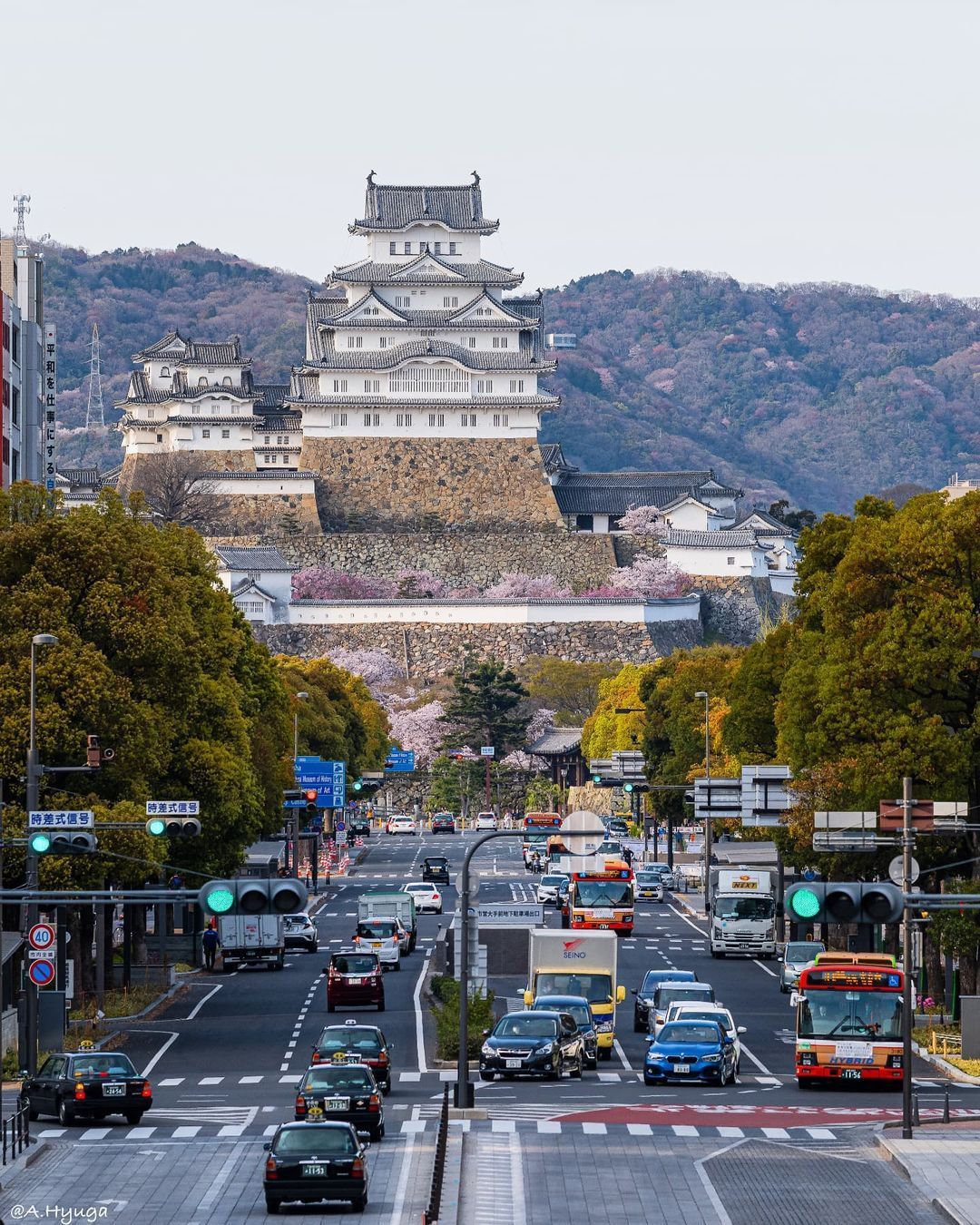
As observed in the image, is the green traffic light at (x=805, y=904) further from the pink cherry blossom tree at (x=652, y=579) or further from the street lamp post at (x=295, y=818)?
the pink cherry blossom tree at (x=652, y=579)

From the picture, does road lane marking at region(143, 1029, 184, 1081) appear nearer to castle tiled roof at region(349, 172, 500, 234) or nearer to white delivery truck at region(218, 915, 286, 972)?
white delivery truck at region(218, 915, 286, 972)

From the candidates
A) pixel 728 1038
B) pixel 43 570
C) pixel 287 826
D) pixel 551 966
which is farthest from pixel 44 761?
pixel 287 826

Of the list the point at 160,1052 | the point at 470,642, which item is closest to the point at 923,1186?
the point at 160,1052

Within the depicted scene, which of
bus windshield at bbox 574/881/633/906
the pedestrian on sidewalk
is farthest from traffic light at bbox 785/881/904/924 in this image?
bus windshield at bbox 574/881/633/906

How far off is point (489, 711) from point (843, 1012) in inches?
3996

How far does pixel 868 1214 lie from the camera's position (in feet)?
98.3

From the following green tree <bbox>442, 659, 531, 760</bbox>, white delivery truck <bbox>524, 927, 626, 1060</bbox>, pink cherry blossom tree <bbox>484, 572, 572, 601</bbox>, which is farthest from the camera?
pink cherry blossom tree <bbox>484, 572, 572, 601</bbox>

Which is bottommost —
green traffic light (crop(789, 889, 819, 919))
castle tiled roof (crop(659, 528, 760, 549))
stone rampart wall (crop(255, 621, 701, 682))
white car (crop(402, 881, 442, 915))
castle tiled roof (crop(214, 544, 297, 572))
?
white car (crop(402, 881, 442, 915))

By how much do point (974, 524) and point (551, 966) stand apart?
44.3ft

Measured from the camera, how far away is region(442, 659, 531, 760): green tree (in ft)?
Result: 474

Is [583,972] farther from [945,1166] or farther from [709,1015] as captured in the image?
[945,1166]

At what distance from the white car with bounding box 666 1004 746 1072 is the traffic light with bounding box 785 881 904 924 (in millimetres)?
16135

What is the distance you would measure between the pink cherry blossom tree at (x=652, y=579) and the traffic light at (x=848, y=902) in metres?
131

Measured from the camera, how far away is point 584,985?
Result: 5078cm
